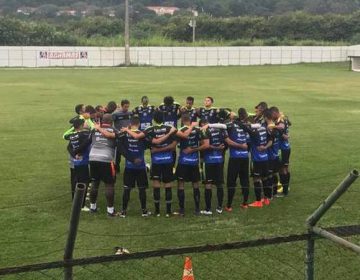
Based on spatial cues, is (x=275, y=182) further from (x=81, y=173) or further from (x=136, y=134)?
(x=81, y=173)

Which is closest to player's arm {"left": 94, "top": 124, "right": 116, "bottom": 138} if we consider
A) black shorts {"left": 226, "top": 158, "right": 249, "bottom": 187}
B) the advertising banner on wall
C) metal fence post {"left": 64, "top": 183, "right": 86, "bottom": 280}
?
black shorts {"left": 226, "top": 158, "right": 249, "bottom": 187}

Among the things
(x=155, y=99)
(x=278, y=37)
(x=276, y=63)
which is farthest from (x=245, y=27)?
(x=155, y=99)

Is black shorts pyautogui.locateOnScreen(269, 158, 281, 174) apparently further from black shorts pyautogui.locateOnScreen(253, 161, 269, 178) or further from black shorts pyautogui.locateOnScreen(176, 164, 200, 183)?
black shorts pyautogui.locateOnScreen(176, 164, 200, 183)

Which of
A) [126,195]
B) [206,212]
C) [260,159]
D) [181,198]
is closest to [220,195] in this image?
[206,212]

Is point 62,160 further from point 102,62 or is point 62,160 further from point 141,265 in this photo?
point 102,62

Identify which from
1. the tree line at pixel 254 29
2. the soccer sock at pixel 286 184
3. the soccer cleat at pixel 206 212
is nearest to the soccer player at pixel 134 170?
the soccer cleat at pixel 206 212

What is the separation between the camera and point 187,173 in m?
10.3

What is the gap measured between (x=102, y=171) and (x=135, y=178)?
2.21 feet

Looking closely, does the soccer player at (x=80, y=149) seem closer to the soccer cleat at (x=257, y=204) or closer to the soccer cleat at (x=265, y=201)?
the soccer cleat at (x=257, y=204)

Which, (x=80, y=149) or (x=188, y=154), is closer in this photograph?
(x=188, y=154)

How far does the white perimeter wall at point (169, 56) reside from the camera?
174 ft

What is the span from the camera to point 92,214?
10.4m

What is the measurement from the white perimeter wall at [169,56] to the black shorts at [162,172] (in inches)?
1777

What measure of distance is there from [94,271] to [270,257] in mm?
2498
